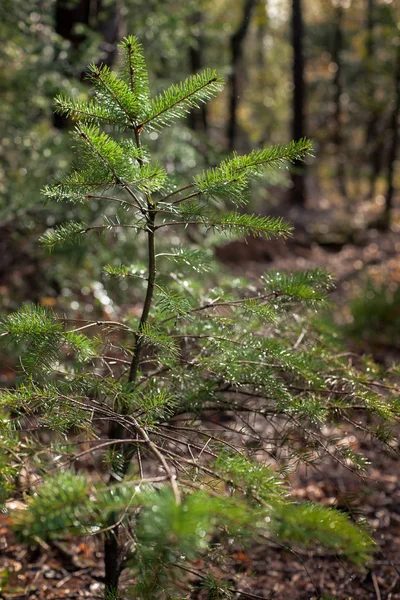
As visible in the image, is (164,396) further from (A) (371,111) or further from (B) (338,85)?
(B) (338,85)

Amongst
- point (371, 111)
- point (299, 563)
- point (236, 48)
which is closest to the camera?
point (299, 563)

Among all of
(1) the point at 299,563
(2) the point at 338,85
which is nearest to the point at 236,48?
(2) the point at 338,85

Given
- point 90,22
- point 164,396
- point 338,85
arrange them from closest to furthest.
A: 1. point 164,396
2. point 90,22
3. point 338,85

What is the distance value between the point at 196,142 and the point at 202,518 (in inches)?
188

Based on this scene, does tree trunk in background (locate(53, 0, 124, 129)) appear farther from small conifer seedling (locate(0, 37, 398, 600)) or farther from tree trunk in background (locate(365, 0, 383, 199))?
tree trunk in background (locate(365, 0, 383, 199))

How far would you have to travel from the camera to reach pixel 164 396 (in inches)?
59.4

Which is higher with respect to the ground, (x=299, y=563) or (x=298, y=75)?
(x=298, y=75)

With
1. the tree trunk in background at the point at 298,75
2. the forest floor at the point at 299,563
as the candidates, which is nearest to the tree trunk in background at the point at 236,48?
the tree trunk in background at the point at 298,75

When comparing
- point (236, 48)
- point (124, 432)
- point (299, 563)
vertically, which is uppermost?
point (236, 48)

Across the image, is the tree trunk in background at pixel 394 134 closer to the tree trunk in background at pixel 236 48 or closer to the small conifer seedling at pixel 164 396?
the tree trunk in background at pixel 236 48

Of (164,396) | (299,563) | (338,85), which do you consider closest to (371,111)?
(338,85)

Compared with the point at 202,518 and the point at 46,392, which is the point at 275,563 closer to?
the point at 46,392

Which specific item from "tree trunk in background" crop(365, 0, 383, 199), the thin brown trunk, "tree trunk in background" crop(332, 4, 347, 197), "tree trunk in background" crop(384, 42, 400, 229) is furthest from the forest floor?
"tree trunk in background" crop(332, 4, 347, 197)

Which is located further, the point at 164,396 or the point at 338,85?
the point at 338,85
